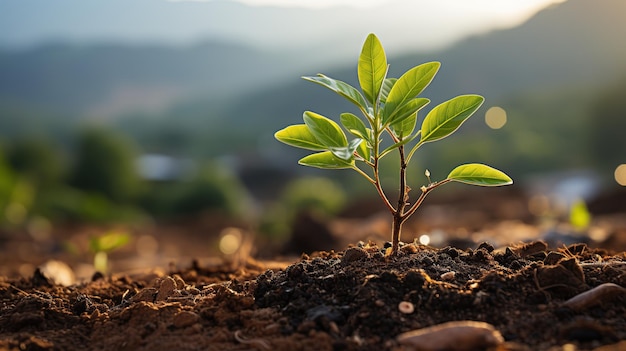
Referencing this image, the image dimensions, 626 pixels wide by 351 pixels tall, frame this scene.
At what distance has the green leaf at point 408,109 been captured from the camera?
2.05 meters

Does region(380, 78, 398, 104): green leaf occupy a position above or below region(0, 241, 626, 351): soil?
above

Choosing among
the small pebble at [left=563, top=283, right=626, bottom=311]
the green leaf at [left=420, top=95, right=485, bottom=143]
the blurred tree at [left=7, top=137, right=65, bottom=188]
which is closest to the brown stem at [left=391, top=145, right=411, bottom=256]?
the green leaf at [left=420, top=95, right=485, bottom=143]

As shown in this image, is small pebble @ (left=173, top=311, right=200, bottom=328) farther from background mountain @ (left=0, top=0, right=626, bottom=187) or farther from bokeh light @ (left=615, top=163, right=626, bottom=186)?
bokeh light @ (left=615, top=163, right=626, bottom=186)

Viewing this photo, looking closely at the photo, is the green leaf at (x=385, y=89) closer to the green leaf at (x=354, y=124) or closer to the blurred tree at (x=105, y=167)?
the green leaf at (x=354, y=124)

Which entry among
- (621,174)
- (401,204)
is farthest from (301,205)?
(401,204)

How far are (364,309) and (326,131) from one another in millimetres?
614

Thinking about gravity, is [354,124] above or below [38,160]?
above

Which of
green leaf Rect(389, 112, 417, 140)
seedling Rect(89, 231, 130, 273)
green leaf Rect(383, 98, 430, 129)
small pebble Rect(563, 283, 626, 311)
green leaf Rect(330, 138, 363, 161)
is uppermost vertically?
green leaf Rect(383, 98, 430, 129)

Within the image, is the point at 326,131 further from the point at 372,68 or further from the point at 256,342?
the point at 256,342

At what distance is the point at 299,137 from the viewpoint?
2113 millimetres

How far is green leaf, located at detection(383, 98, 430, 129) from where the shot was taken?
205 cm

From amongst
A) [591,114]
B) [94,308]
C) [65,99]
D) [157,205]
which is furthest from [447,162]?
[65,99]

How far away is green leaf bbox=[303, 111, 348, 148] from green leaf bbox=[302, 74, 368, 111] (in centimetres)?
10

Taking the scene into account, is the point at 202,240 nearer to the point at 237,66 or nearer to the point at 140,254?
the point at 140,254
